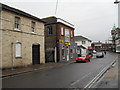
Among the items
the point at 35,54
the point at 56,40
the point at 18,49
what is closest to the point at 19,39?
the point at 18,49

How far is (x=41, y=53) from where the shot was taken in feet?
74.3

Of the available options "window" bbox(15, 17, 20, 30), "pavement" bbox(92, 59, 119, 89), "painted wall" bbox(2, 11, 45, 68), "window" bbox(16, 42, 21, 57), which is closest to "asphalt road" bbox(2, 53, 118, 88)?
"pavement" bbox(92, 59, 119, 89)

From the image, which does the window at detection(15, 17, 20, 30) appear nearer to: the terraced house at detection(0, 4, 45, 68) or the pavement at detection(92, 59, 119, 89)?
the terraced house at detection(0, 4, 45, 68)

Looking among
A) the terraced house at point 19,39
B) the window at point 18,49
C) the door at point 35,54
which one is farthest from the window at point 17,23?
the door at point 35,54

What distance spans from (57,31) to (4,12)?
42.8 ft

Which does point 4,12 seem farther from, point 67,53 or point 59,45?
point 67,53

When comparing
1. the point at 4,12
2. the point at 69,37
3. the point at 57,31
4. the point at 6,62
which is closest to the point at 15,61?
the point at 6,62

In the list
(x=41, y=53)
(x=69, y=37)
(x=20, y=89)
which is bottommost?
(x=20, y=89)

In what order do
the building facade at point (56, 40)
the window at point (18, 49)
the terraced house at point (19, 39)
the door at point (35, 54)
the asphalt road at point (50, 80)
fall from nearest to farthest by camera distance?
the asphalt road at point (50, 80) → the terraced house at point (19, 39) → the window at point (18, 49) → the door at point (35, 54) → the building facade at point (56, 40)

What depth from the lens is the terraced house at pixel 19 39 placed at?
1578cm

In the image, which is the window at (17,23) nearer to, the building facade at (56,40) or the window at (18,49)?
the window at (18,49)

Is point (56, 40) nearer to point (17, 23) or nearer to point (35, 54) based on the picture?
point (35, 54)

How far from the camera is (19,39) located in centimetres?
1794

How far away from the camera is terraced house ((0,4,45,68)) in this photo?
51.8 feet
